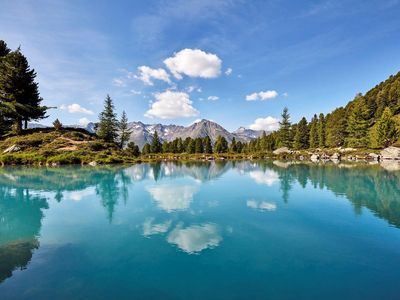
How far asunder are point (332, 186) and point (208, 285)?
22510mm

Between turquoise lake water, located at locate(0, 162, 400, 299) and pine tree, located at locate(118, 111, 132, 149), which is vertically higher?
pine tree, located at locate(118, 111, 132, 149)

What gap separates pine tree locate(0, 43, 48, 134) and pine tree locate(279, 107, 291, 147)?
82.3 metres

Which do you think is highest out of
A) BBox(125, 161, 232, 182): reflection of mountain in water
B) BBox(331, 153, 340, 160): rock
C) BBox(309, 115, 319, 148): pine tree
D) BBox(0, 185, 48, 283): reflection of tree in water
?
BBox(309, 115, 319, 148): pine tree

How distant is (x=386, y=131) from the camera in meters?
72.4

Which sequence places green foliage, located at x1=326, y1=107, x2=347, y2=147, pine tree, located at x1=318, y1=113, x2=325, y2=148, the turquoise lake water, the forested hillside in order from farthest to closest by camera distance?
pine tree, located at x1=318, y1=113, x2=325, y2=148, green foliage, located at x1=326, y1=107, x2=347, y2=147, the forested hillside, the turquoise lake water

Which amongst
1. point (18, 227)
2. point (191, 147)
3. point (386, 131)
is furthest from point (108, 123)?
point (386, 131)

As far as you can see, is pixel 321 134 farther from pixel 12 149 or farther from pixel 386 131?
pixel 12 149

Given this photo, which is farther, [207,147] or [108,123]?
[207,147]

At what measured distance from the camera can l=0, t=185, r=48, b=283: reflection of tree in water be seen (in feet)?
29.0

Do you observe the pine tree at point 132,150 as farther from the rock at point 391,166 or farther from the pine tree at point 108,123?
the rock at point 391,166

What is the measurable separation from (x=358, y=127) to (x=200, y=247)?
85.9 meters

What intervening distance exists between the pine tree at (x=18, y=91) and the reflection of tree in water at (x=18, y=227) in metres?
43.9

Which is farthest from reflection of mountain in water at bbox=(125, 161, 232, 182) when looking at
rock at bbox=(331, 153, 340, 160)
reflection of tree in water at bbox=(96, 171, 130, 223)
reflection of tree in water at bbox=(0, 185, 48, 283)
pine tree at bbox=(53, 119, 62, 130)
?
rock at bbox=(331, 153, 340, 160)

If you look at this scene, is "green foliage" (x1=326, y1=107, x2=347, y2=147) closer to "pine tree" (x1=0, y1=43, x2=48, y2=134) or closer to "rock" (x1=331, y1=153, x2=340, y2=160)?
"rock" (x1=331, y1=153, x2=340, y2=160)
